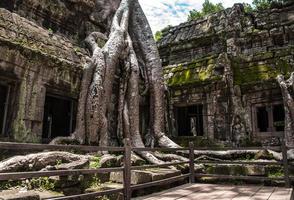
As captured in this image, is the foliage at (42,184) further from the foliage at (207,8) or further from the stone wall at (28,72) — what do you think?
the foliage at (207,8)

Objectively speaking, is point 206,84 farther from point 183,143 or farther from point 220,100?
point 183,143

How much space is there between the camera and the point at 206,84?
349 inches

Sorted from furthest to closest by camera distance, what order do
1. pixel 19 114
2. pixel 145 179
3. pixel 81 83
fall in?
pixel 81 83, pixel 19 114, pixel 145 179

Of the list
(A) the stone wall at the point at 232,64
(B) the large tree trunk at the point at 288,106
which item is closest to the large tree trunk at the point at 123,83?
(A) the stone wall at the point at 232,64

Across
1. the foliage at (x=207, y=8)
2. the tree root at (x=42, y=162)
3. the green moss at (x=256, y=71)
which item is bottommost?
the tree root at (x=42, y=162)

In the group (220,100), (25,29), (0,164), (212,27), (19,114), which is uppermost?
(212,27)

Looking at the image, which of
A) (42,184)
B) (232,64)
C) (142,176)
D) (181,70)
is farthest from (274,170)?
(181,70)

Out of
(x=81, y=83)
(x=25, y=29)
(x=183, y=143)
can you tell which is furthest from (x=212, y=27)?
(x=25, y=29)

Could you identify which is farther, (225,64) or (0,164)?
(225,64)

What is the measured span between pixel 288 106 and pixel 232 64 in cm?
255

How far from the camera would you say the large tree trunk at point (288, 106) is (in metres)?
7.05

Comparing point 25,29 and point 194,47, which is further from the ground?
point 194,47

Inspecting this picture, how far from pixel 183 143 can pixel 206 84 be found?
2.09 metres

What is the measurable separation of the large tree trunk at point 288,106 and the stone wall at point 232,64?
17.9 inches
